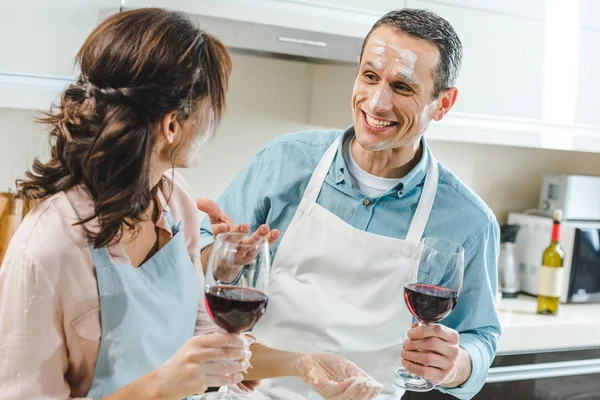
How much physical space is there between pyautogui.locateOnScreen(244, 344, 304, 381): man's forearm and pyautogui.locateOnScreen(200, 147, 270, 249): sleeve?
0.44 metres

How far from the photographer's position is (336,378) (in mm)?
1251

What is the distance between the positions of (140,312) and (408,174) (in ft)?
2.55

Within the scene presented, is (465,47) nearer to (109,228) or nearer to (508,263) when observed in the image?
(508,263)

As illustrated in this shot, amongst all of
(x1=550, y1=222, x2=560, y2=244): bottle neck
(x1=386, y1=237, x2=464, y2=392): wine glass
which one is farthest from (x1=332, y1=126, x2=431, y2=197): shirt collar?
(x1=550, y1=222, x2=560, y2=244): bottle neck

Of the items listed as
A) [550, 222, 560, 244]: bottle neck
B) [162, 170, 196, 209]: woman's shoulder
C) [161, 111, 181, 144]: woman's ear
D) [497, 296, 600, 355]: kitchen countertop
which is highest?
[161, 111, 181, 144]: woman's ear

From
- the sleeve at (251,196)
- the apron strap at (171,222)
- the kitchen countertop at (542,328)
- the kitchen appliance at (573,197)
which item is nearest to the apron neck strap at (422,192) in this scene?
the sleeve at (251,196)

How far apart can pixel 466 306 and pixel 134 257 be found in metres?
0.81

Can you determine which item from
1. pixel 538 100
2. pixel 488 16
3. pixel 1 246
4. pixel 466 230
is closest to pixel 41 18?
pixel 1 246

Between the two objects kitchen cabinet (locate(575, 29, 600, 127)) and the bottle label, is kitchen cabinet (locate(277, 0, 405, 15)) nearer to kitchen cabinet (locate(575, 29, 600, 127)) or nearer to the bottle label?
kitchen cabinet (locate(575, 29, 600, 127))

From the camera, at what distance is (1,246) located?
2.06 m

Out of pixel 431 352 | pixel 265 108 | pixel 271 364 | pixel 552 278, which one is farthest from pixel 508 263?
pixel 271 364

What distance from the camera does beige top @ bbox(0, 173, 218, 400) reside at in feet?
3.28

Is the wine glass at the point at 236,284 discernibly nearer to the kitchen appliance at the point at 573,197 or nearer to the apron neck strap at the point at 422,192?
the apron neck strap at the point at 422,192

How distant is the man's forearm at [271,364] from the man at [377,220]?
0.85ft
